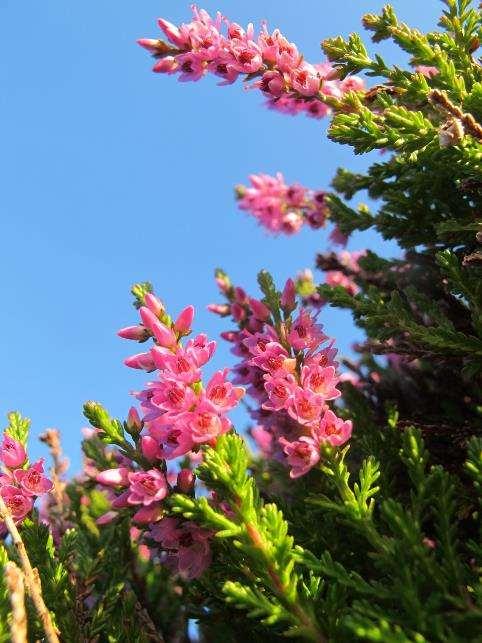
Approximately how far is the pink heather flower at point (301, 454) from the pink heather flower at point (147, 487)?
1.41ft

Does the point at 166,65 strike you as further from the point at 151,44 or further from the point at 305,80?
the point at 305,80

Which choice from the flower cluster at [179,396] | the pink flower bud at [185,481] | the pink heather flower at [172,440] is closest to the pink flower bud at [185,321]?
the flower cluster at [179,396]

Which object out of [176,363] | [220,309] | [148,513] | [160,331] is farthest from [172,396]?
[220,309]

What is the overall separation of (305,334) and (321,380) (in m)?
0.32

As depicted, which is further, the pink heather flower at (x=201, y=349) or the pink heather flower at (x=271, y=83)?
the pink heather flower at (x=271, y=83)

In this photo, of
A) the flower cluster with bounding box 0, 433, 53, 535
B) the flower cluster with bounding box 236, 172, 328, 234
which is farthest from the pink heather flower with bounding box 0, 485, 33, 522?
the flower cluster with bounding box 236, 172, 328, 234

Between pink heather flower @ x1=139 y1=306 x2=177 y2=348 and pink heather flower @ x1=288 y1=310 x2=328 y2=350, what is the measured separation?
1.75ft

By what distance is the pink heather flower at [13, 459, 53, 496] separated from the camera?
7.15ft

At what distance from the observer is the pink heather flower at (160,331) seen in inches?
81.8

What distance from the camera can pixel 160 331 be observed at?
2.08 meters

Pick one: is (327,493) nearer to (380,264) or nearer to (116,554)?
(116,554)

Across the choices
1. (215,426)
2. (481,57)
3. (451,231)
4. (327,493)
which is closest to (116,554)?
(327,493)

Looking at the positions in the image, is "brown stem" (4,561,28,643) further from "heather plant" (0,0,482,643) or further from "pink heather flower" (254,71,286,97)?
"pink heather flower" (254,71,286,97)

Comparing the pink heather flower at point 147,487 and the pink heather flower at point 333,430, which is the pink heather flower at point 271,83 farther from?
the pink heather flower at point 147,487
